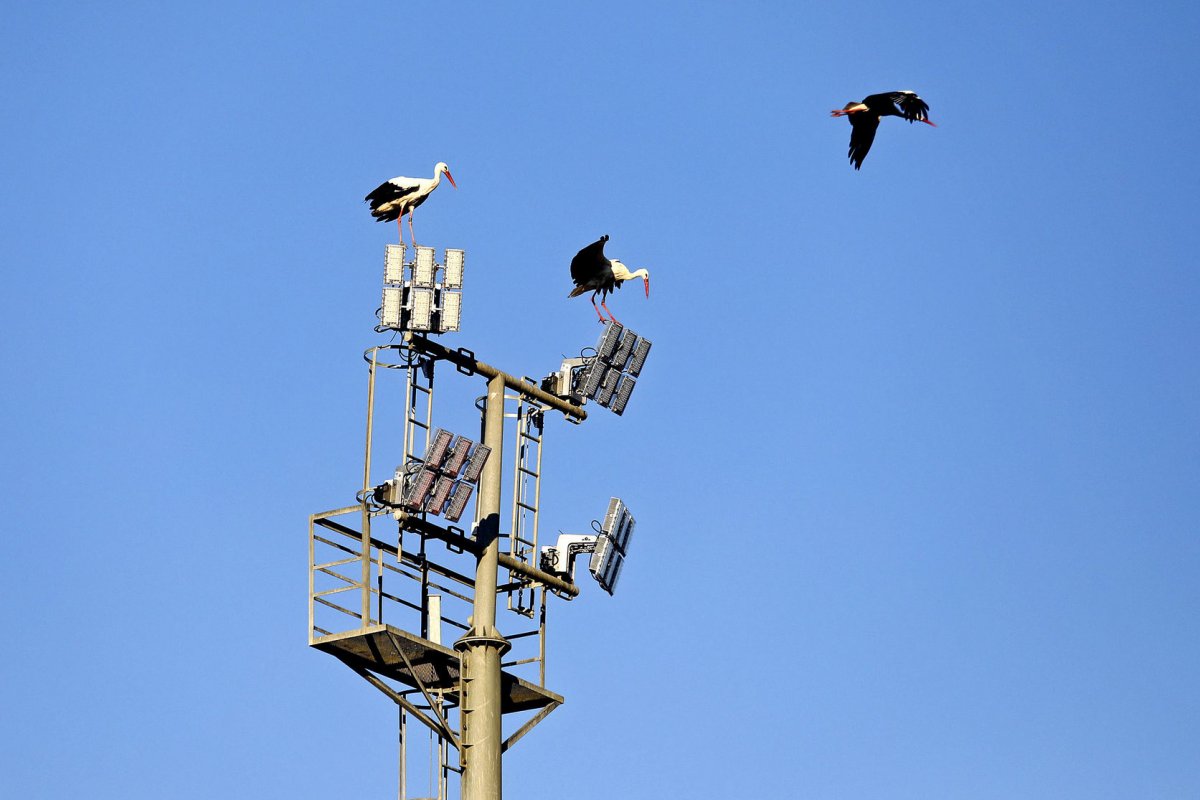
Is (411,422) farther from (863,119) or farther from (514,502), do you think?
(863,119)

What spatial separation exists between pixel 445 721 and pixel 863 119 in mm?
13203

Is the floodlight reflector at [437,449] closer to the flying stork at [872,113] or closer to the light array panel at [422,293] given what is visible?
the light array panel at [422,293]

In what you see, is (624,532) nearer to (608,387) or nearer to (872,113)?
(608,387)

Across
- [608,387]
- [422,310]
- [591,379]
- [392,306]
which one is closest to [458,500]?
[422,310]

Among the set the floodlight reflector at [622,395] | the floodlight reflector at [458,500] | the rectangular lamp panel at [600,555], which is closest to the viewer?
the floodlight reflector at [458,500]

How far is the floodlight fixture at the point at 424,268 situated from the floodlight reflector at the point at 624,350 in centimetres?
468

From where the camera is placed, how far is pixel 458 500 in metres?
36.0

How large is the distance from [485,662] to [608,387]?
635 cm

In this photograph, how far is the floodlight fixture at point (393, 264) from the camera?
37.2m

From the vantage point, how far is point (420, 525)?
36219 mm

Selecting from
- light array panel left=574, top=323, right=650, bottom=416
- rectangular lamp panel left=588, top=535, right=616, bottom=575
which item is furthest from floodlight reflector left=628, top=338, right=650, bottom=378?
rectangular lamp panel left=588, top=535, right=616, bottom=575

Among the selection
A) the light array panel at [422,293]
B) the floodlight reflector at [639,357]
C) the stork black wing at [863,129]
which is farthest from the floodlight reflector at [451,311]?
the stork black wing at [863,129]

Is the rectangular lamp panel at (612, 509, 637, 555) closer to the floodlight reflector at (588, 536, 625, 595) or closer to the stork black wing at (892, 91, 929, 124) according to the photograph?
the floodlight reflector at (588, 536, 625, 595)

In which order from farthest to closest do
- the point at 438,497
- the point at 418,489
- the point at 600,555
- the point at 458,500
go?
the point at 600,555 → the point at 458,500 → the point at 438,497 → the point at 418,489
